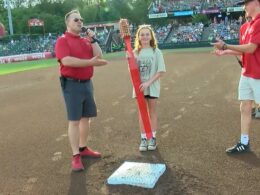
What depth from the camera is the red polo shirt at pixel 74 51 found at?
5.14 m

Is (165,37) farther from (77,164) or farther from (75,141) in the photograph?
(77,164)

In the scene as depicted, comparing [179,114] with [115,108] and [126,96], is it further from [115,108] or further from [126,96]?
[126,96]

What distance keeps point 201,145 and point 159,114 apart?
2.52 m

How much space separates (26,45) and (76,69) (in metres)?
36.7

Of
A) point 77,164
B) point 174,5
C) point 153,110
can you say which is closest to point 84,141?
point 77,164

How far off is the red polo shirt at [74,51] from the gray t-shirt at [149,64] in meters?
0.78

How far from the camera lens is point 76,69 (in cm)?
529

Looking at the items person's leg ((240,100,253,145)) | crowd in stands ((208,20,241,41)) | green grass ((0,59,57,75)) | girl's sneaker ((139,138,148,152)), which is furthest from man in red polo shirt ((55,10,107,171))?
crowd in stands ((208,20,241,41))

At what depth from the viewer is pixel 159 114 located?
845 cm

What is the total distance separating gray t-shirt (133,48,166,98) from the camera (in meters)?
5.77

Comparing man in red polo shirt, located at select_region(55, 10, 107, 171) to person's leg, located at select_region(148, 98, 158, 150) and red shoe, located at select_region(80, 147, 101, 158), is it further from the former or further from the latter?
person's leg, located at select_region(148, 98, 158, 150)

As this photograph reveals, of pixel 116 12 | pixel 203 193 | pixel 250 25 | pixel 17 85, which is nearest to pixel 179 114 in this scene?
pixel 250 25

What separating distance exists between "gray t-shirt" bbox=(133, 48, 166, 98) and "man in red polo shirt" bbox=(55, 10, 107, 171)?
2.08 ft

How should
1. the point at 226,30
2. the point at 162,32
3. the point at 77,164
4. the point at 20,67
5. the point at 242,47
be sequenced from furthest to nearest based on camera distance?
the point at 162,32 → the point at 226,30 → the point at 20,67 → the point at 77,164 → the point at 242,47
